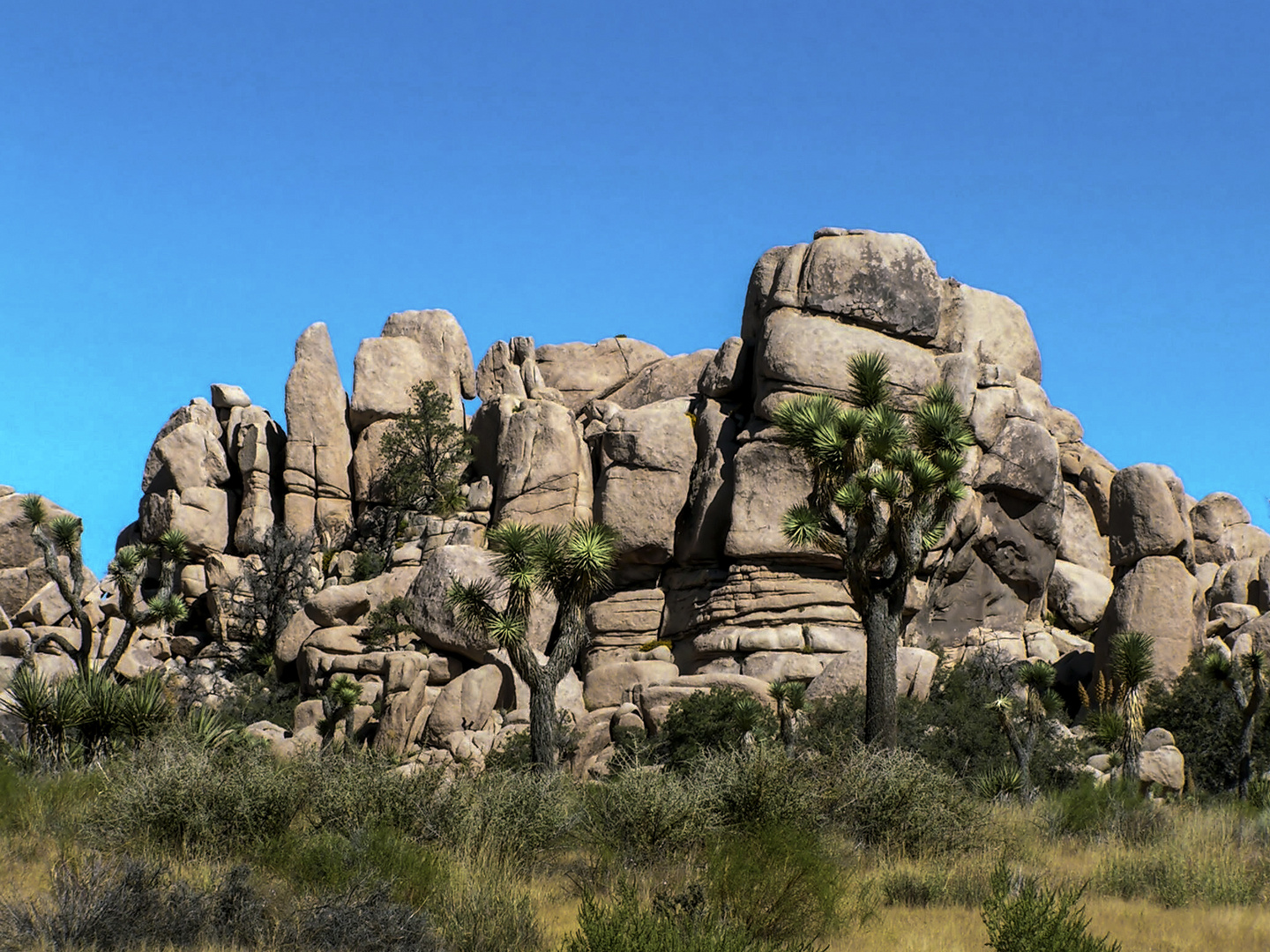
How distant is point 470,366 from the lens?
52.6 m

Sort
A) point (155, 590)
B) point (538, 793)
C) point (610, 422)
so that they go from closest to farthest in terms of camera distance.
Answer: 1. point (538, 793)
2. point (610, 422)
3. point (155, 590)

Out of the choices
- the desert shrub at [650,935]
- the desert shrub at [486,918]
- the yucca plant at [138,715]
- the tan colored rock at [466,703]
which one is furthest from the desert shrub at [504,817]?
the tan colored rock at [466,703]

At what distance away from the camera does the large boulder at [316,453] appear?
47344 millimetres

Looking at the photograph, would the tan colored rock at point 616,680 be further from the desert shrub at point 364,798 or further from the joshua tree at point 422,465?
the desert shrub at point 364,798

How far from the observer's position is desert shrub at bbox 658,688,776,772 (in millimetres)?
25203

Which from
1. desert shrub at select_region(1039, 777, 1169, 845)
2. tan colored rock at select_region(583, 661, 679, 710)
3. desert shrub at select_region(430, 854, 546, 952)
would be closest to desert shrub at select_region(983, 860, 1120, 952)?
desert shrub at select_region(430, 854, 546, 952)

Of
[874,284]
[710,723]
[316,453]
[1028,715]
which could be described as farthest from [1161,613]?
[316,453]

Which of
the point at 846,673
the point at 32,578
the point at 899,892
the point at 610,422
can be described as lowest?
the point at 899,892

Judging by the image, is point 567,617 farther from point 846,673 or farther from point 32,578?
point 32,578

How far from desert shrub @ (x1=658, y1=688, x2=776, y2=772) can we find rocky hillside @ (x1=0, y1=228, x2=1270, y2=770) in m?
1.60

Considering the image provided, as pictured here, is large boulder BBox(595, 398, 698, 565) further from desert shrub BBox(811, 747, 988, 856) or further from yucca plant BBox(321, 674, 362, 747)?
desert shrub BBox(811, 747, 988, 856)

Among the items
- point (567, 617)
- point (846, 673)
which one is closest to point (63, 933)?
point (567, 617)

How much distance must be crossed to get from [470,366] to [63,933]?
44.7 metres

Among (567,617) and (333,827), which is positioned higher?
(567,617)
